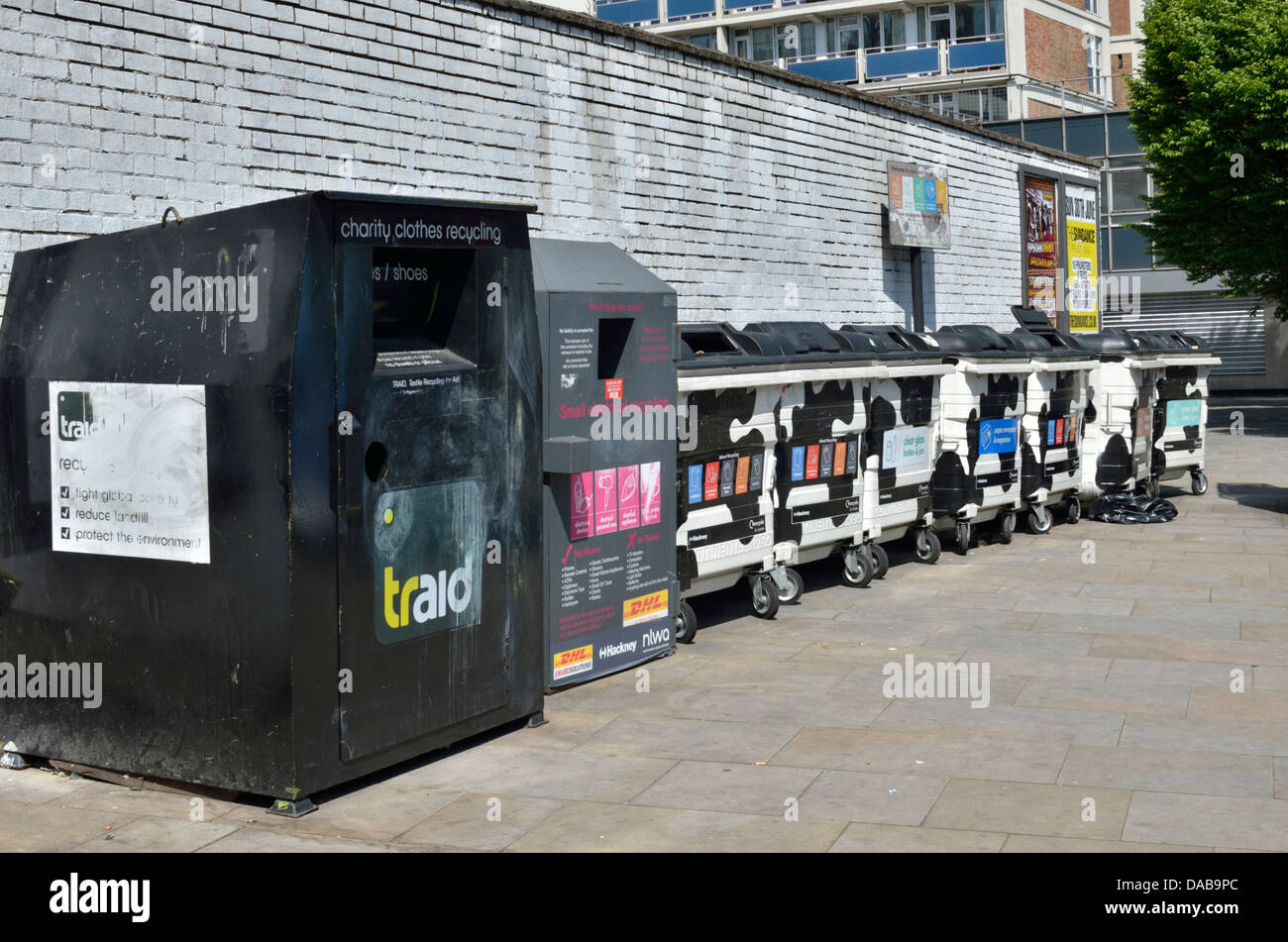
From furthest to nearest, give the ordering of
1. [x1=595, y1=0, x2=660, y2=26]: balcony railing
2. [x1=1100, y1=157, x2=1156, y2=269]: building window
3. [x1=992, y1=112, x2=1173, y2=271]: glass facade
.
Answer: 1. [x1=595, y1=0, x2=660, y2=26]: balcony railing
2. [x1=1100, y1=157, x2=1156, y2=269]: building window
3. [x1=992, y1=112, x2=1173, y2=271]: glass facade

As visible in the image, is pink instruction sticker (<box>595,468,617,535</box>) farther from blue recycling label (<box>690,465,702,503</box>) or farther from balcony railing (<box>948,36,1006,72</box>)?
balcony railing (<box>948,36,1006,72</box>)

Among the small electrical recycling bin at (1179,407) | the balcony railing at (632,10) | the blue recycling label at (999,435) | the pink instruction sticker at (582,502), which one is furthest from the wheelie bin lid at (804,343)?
the balcony railing at (632,10)

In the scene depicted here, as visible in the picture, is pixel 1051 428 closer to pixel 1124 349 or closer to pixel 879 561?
pixel 1124 349

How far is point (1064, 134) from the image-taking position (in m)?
36.8

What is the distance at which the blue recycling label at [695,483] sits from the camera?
30.3ft

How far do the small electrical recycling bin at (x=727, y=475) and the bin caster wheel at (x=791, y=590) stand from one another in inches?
1.4

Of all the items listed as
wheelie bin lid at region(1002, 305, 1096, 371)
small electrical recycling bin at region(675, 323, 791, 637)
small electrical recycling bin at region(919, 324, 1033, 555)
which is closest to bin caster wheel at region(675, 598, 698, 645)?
small electrical recycling bin at region(675, 323, 791, 637)

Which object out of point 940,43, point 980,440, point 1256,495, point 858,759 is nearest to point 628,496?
point 858,759

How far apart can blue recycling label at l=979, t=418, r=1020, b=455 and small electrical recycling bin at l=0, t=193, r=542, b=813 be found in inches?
272

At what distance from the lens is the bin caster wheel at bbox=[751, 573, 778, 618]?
9906 millimetres

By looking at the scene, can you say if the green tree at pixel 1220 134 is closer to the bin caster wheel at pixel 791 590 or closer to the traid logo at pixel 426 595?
the bin caster wheel at pixel 791 590

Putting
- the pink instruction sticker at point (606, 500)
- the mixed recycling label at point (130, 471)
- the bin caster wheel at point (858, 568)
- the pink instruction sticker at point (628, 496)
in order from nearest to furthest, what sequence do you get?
1. the mixed recycling label at point (130, 471)
2. the pink instruction sticker at point (606, 500)
3. the pink instruction sticker at point (628, 496)
4. the bin caster wheel at point (858, 568)
